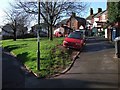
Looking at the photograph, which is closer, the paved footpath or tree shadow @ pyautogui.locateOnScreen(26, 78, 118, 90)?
tree shadow @ pyautogui.locateOnScreen(26, 78, 118, 90)

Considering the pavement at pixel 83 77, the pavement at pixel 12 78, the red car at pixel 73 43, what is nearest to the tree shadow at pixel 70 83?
the pavement at pixel 83 77

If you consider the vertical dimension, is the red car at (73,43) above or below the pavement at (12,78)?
above

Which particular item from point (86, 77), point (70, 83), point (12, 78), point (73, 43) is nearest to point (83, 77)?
point (86, 77)

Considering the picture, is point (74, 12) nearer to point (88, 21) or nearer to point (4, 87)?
point (4, 87)

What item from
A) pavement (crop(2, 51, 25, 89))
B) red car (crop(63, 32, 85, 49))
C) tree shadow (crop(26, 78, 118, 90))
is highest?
red car (crop(63, 32, 85, 49))

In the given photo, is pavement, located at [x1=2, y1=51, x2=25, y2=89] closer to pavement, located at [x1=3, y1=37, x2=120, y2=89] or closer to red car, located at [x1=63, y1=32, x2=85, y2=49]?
pavement, located at [x1=3, y1=37, x2=120, y2=89]

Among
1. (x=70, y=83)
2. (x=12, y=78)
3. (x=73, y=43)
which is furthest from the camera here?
(x=73, y=43)

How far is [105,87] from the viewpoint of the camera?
12.6 meters

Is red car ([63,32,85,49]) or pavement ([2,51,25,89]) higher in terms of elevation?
red car ([63,32,85,49])

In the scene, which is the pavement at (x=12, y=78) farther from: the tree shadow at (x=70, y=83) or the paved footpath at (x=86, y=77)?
the tree shadow at (x=70, y=83)

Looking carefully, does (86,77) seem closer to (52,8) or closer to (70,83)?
(70,83)

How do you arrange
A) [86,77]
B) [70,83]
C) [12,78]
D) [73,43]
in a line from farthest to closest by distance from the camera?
[73,43] < [12,78] < [86,77] < [70,83]

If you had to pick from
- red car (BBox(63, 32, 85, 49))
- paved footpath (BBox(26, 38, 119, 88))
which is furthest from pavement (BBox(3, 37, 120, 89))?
red car (BBox(63, 32, 85, 49))

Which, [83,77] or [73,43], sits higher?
[73,43]
